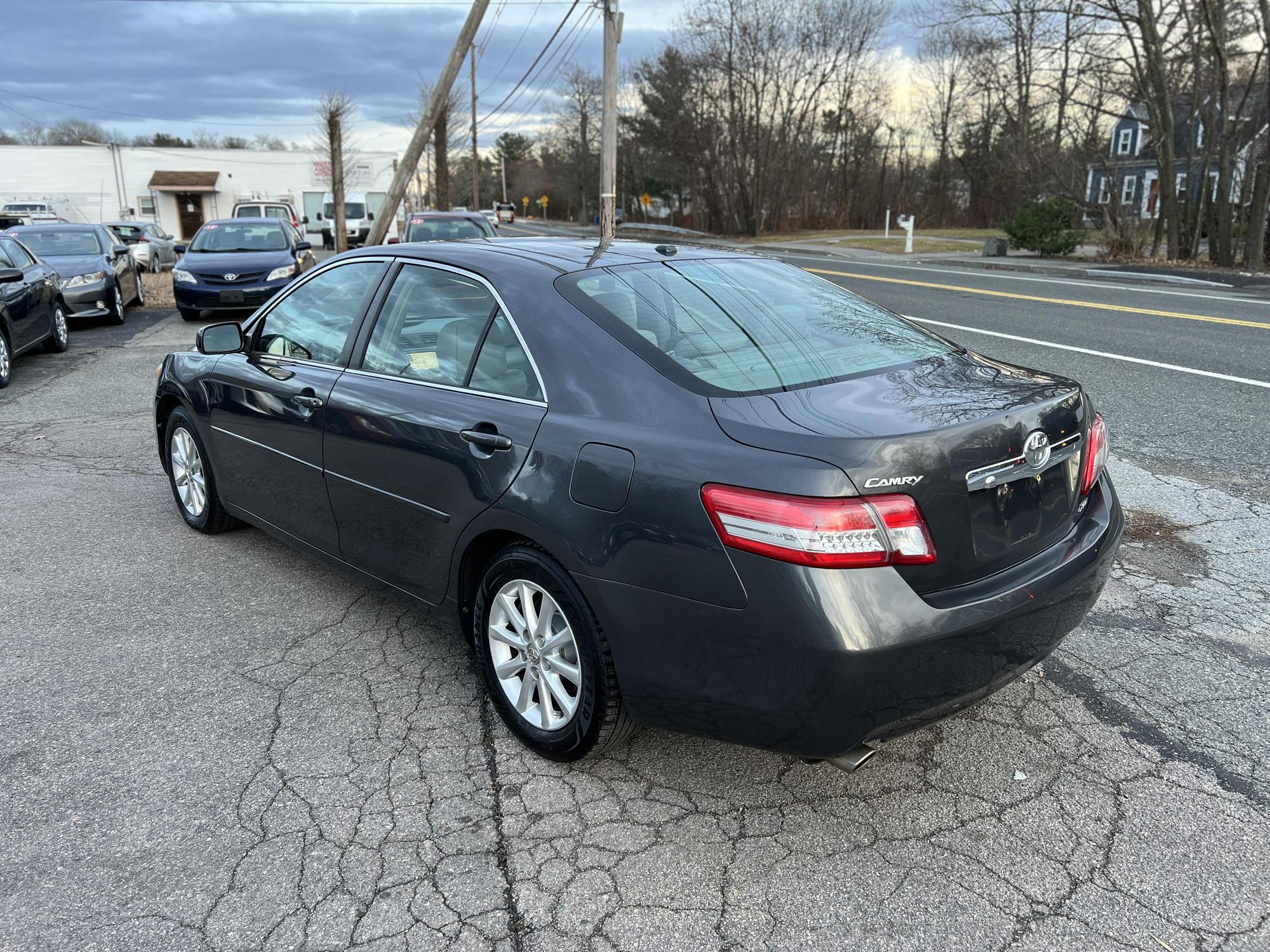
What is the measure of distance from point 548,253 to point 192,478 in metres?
2.71

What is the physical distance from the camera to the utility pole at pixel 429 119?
1834 cm

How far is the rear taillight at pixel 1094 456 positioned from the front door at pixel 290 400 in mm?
2696

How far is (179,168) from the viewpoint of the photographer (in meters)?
56.6

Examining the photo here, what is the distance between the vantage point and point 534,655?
2.99 metres

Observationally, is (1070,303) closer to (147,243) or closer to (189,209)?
(147,243)

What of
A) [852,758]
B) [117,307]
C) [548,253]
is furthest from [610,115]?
[852,758]

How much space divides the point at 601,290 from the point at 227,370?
2.25 meters

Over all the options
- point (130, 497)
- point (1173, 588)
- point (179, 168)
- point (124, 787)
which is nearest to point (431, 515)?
point (124, 787)

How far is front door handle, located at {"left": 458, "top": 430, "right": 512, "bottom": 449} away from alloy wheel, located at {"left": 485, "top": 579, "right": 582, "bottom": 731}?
16.7 inches

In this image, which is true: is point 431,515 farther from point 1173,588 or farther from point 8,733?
point 1173,588

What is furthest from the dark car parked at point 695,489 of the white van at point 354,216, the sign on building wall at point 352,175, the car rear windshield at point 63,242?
the sign on building wall at point 352,175

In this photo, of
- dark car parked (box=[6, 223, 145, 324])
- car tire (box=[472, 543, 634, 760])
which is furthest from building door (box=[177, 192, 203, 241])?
car tire (box=[472, 543, 634, 760])

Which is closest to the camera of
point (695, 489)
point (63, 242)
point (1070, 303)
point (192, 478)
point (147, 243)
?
point (695, 489)

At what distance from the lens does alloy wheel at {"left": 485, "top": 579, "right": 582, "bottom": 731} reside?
9.48ft
